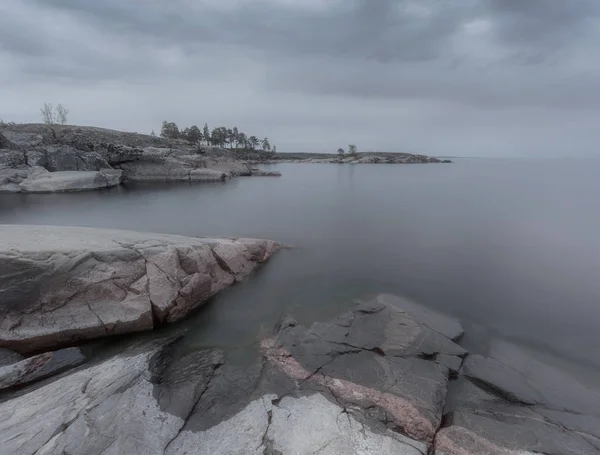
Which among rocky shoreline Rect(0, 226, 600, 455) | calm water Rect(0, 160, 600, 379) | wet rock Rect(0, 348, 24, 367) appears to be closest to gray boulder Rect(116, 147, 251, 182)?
calm water Rect(0, 160, 600, 379)

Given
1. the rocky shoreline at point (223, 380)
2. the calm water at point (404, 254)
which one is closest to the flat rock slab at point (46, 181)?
the calm water at point (404, 254)

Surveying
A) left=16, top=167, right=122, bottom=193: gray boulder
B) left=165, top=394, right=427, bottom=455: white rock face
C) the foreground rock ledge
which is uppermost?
the foreground rock ledge

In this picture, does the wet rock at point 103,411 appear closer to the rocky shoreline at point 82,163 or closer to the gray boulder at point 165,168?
the rocky shoreline at point 82,163

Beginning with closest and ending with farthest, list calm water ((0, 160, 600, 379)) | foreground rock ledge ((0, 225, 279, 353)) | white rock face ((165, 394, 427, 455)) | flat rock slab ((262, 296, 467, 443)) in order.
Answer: white rock face ((165, 394, 427, 455))
flat rock slab ((262, 296, 467, 443))
foreground rock ledge ((0, 225, 279, 353))
calm water ((0, 160, 600, 379))

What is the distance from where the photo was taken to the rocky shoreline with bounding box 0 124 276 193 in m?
31.3

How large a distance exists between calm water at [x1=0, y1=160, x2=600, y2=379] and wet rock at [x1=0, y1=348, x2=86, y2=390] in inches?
92.5

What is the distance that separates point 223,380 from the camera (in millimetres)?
5984

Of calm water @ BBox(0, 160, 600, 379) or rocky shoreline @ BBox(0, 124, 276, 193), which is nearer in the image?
calm water @ BBox(0, 160, 600, 379)

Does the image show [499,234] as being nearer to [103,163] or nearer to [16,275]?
[16,275]

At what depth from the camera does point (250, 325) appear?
27.0 feet

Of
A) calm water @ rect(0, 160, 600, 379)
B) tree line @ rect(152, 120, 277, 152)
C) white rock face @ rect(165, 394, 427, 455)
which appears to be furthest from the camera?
tree line @ rect(152, 120, 277, 152)

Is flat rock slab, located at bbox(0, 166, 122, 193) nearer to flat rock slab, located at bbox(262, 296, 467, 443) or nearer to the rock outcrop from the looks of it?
the rock outcrop

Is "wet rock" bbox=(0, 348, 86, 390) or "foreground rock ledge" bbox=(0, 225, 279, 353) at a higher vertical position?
"foreground rock ledge" bbox=(0, 225, 279, 353)

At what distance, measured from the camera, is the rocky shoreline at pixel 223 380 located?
4621 mm
